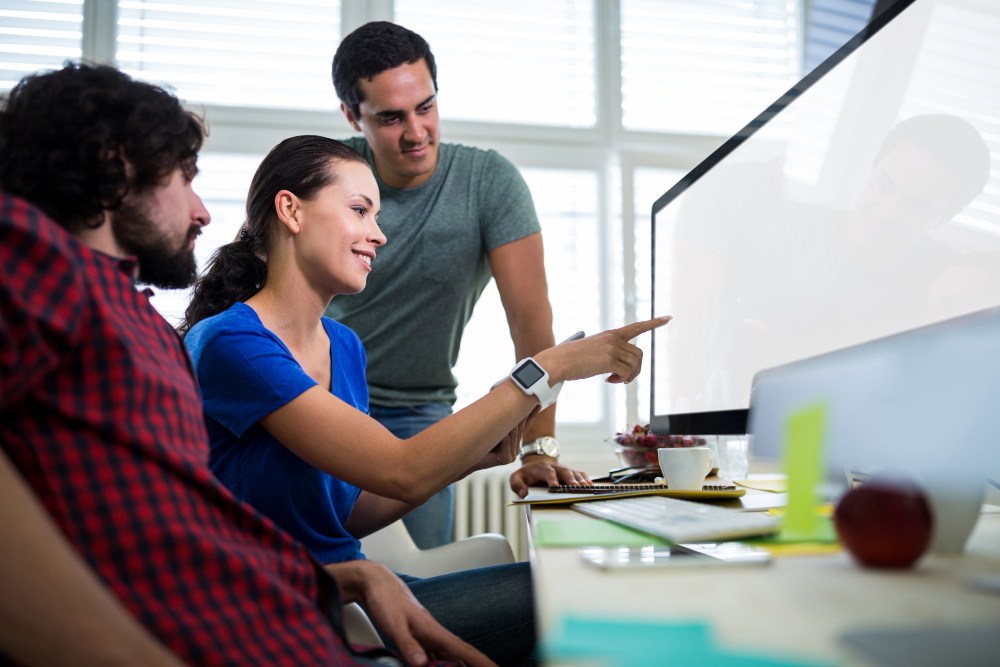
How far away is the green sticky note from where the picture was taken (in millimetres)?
576

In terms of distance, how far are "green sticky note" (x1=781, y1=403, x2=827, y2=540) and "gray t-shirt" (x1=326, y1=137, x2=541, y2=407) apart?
1340 millimetres

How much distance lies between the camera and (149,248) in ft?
2.69

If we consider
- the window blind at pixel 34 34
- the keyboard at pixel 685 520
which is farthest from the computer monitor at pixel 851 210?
the window blind at pixel 34 34

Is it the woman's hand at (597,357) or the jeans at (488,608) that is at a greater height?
the woman's hand at (597,357)

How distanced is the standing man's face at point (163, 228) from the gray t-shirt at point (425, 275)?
1.00 meters

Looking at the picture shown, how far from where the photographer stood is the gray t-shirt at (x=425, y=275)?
1882 mm

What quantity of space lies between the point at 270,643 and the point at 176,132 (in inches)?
19.6

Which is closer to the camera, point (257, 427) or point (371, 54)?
point (257, 427)

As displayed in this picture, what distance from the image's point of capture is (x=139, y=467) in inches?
25.1

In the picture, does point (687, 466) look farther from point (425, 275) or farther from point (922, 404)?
point (425, 275)

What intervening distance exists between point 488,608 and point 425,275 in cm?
97

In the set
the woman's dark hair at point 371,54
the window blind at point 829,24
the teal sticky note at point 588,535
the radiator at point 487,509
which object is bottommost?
the radiator at point 487,509

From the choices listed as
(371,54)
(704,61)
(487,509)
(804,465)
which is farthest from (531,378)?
(704,61)

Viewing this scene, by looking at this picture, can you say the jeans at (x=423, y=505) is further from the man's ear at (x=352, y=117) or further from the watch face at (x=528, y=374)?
the watch face at (x=528, y=374)
